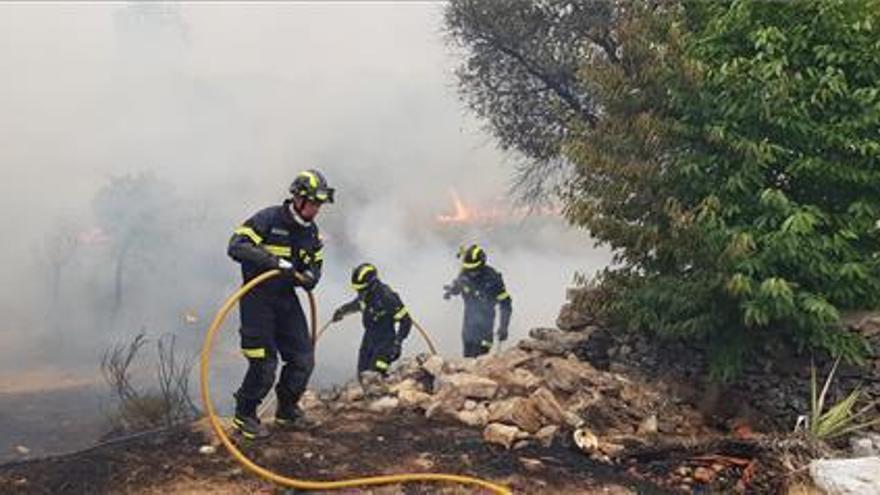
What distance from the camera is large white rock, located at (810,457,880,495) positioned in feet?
16.3

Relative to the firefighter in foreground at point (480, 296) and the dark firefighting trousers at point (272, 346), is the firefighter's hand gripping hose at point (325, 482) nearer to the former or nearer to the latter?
the dark firefighting trousers at point (272, 346)

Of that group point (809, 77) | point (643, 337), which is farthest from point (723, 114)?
point (643, 337)

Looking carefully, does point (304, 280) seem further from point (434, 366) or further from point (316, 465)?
point (434, 366)

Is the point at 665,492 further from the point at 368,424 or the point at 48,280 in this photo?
the point at 48,280

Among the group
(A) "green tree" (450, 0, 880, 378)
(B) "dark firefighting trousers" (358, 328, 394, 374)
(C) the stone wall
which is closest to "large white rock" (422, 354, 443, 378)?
(B) "dark firefighting trousers" (358, 328, 394, 374)

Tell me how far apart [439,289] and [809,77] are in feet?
53.4

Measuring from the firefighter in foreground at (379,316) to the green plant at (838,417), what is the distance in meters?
4.33

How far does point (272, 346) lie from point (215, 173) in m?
22.2

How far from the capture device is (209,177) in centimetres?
2692

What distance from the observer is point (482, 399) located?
718 cm

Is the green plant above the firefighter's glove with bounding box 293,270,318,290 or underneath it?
underneath

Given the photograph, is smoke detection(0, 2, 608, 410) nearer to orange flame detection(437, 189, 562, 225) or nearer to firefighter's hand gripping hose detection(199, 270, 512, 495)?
orange flame detection(437, 189, 562, 225)

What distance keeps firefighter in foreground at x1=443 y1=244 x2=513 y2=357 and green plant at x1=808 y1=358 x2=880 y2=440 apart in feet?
15.5

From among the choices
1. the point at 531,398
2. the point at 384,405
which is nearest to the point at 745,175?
the point at 531,398
